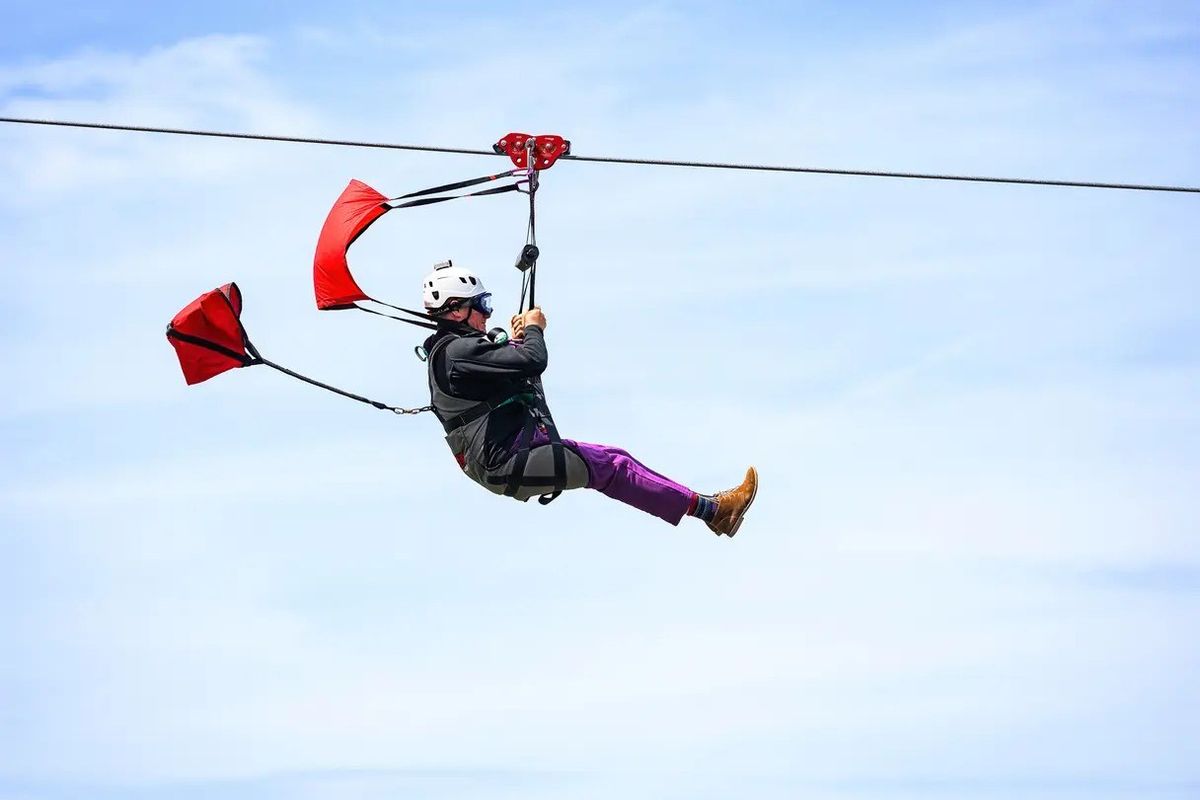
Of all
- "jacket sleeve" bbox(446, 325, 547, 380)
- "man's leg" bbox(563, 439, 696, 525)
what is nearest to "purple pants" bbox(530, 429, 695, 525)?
"man's leg" bbox(563, 439, 696, 525)

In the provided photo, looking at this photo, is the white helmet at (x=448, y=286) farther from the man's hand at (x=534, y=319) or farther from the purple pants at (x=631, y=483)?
the purple pants at (x=631, y=483)

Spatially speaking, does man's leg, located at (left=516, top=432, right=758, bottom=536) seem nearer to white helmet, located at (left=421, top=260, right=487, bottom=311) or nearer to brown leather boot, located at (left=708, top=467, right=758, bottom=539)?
brown leather boot, located at (left=708, top=467, right=758, bottom=539)

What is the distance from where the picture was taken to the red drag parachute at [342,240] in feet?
42.5

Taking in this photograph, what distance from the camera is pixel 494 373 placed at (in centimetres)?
1238

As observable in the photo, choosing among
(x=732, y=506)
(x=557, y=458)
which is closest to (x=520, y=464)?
(x=557, y=458)

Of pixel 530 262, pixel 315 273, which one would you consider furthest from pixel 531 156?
pixel 315 273

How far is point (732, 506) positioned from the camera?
42.8 ft

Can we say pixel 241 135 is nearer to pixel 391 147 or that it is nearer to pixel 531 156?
pixel 391 147

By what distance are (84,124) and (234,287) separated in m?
1.46

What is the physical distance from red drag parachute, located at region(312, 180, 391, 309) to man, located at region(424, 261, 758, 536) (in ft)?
1.88

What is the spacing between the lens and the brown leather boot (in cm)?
1302

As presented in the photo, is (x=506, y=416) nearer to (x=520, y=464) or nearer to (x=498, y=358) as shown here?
(x=520, y=464)

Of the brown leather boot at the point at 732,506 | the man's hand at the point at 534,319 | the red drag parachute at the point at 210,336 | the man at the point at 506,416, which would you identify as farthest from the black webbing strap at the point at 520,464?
the red drag parachute at the point at 210,336

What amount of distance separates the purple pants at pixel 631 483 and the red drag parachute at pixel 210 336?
207cm
